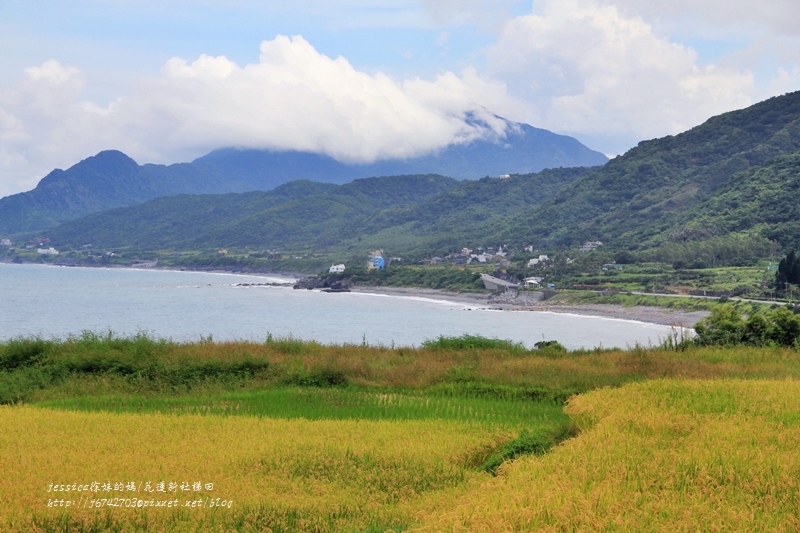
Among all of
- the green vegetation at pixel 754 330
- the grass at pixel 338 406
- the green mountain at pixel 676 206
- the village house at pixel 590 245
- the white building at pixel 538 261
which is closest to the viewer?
the grass at pixel 338 406

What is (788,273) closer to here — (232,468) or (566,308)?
(566,308)

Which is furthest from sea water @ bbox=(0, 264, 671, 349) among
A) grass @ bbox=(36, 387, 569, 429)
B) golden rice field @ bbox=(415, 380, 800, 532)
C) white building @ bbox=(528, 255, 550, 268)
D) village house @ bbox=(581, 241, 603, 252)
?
village house @ bbox=(581, 241, 603, 252)

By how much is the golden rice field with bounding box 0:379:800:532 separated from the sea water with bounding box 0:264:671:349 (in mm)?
28480

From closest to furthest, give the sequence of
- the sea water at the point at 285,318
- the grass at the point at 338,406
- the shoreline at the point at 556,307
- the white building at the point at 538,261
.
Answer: the grass at the point at 338,406, the sea water at the point at 285,318, the shoreline at the point at 556,307, the white building at the point at 538,261

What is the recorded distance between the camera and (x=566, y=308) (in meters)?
77.7

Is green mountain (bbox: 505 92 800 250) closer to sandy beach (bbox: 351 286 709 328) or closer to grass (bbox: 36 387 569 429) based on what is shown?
sandy beach (bbox: 351 286 709 328)

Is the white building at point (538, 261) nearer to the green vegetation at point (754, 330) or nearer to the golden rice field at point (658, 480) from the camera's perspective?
the green vegetation at point (754, 330)

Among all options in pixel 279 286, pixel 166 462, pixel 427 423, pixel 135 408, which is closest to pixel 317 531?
pixel 166 462

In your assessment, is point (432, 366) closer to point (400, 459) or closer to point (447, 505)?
point (400, 459)

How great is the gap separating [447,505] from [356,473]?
1.91m

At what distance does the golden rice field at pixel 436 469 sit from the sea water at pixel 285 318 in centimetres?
2848

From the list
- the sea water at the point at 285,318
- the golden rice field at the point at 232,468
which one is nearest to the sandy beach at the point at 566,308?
the sea water at the point at 285,318

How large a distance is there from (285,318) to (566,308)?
2875cm

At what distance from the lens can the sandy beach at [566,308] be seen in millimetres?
63713
